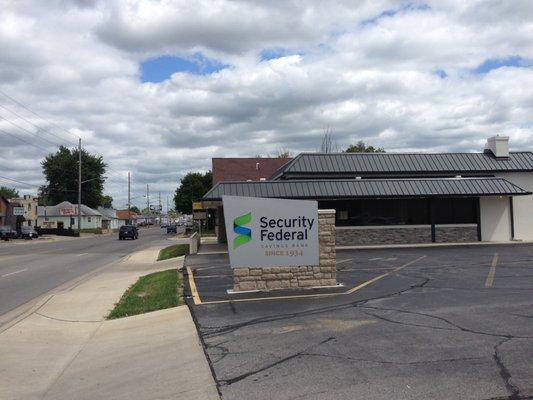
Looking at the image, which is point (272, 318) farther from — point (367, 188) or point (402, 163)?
point (402, 163)

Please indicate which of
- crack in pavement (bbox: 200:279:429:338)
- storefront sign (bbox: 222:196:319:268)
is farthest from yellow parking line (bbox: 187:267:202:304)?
crack in pavement (bbox: 200:279:429:338)

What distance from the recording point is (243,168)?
2085 inches

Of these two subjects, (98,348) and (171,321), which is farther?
(171,321)

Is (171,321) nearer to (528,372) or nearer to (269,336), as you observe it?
(269,336)

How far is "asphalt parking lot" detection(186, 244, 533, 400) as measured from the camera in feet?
17.6

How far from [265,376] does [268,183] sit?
73.2 feet

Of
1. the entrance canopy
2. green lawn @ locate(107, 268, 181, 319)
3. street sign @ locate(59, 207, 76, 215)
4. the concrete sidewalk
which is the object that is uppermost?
street sign @ locate(59, 207, 76, 215)

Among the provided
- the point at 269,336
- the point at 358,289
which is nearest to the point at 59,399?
the point at 269,336

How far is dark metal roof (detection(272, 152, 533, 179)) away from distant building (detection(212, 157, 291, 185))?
64.7 feet

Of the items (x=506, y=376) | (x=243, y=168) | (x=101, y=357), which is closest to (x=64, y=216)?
(x=243, y=168)

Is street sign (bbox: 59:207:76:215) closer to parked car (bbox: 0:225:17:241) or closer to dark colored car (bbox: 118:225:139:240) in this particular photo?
parked car (bbox: 0:225:17:241)

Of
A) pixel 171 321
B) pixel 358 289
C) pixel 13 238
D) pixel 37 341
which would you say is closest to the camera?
pixel 37 341

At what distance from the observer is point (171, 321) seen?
9367 millimetres

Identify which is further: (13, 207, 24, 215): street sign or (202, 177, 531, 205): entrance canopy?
(13, 207, 24, 215): street sign
